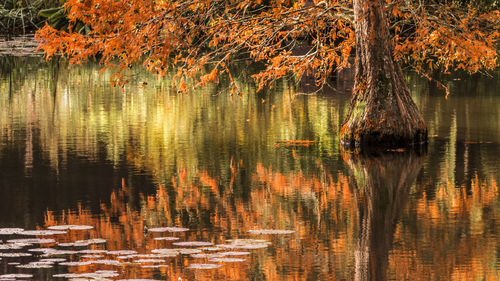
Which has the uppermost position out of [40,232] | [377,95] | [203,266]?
[377,95]

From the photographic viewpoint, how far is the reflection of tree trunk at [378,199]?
9.31m

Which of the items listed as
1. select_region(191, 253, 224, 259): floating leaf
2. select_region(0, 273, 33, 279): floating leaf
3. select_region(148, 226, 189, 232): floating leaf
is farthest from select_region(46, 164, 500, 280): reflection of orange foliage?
select_region(0, 273, 33, 279): floating leaf

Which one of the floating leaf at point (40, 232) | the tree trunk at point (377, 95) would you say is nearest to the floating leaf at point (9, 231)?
the floating leaf at point (40, 232)

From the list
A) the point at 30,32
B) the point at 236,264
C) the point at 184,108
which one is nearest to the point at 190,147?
the point at 184,108

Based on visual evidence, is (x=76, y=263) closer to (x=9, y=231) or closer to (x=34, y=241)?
(x=34, y=241)

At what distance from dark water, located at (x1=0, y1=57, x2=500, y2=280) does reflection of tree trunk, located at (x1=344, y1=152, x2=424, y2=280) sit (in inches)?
0.9

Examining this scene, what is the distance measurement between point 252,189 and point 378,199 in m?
1.57

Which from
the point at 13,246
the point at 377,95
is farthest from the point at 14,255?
the point at 377,95

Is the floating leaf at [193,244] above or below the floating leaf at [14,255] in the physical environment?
below

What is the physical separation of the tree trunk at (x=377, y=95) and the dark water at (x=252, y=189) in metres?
0.53

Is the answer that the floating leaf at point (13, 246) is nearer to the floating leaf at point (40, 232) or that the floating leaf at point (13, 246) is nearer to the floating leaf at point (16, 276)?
the floating leaf at point (40, 232)

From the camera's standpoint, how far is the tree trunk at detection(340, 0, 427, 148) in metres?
16.7

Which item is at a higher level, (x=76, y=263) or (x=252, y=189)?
(x=252, y=189)

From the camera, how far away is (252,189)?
1321 centimetres
